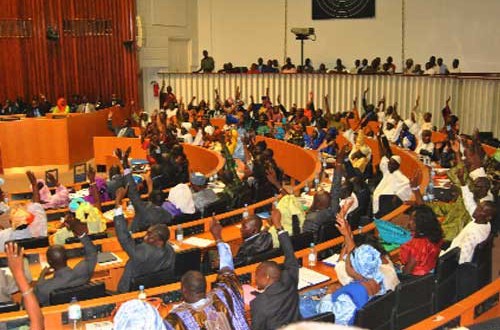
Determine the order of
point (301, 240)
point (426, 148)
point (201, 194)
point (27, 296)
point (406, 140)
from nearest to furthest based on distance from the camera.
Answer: point (27, 296)
point (301, 240)
point (201, 194)
point (426, 148)
point (406, 140)

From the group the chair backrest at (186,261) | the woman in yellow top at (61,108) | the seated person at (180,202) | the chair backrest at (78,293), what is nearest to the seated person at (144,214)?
the seated person at (180,202)

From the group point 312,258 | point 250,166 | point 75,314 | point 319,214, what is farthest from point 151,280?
point 250,166

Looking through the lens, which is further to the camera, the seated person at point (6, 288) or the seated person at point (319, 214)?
the seated person at point (319, 214)

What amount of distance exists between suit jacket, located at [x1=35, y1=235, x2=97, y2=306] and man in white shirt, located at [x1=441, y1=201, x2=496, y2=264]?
322 cm

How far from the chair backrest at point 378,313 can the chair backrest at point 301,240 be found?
2.07 metres

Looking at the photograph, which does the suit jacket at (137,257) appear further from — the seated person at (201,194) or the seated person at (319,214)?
the seated person at (201,194)

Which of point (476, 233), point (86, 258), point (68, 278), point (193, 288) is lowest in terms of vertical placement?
point (68, 278)

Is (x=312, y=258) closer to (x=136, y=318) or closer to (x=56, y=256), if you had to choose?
(x=56, y=256)

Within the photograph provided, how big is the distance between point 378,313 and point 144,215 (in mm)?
4128

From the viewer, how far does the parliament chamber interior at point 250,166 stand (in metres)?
4.93

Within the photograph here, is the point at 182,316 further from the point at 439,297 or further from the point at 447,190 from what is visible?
the point at 447,190

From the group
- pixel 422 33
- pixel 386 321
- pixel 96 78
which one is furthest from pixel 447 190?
pixel 96 78

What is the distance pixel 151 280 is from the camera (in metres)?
5.68

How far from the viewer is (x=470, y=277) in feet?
18.6
